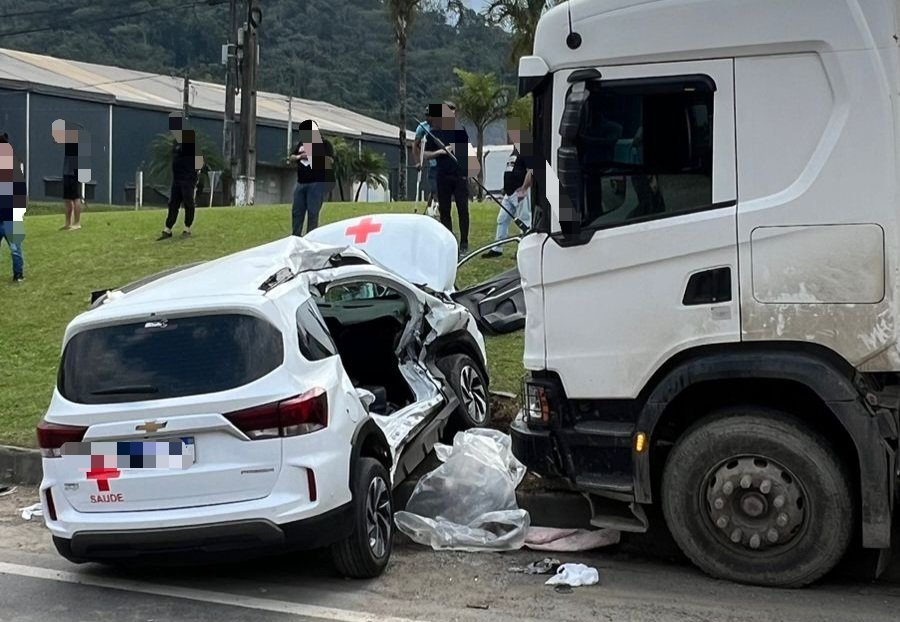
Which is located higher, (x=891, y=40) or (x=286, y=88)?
(x=286, y=88)

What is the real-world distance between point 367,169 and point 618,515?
139 feet

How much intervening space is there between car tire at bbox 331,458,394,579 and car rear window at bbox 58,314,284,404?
81 cm

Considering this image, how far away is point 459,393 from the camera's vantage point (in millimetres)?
6789

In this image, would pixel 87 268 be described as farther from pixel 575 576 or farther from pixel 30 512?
pixel 575 576

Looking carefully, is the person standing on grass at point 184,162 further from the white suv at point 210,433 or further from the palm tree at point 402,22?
the palm tree at point 402,22

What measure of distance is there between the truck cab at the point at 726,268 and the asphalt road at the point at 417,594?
228mm

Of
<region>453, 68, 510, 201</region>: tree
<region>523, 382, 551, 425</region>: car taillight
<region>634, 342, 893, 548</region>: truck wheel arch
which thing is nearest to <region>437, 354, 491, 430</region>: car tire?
<region>523, 382, 551, 425</region>: car taillight

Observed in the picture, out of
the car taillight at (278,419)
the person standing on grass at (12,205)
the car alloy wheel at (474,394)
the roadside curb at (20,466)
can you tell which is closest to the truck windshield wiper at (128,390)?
the car taillight at (278,419)

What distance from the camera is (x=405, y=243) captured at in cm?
812

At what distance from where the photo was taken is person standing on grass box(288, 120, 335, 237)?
1142 centimetres

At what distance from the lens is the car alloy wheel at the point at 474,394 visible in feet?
22.7

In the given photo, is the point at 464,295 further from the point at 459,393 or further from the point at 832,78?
the point at 832,78

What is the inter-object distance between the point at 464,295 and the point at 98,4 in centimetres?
5623

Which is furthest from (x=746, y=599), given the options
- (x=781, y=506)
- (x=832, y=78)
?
(x=832, y=78)
